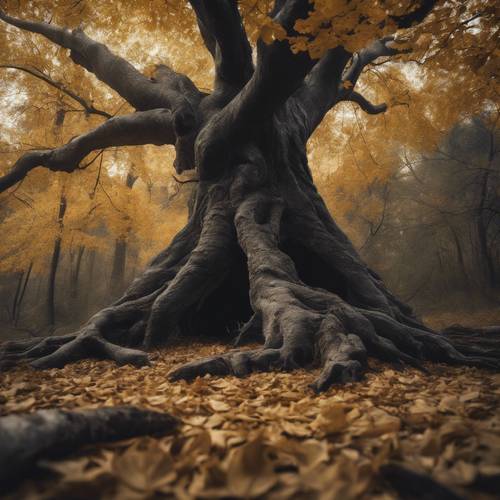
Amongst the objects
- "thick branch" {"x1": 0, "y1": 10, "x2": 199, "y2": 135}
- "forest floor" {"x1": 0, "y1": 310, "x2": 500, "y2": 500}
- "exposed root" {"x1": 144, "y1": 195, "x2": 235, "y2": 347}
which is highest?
"thick branch" {"x1": 0, "y1": 10, "x2": 199, "y2": 135}

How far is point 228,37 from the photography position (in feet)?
13.1

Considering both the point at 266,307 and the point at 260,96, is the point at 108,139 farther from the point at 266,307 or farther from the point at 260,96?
the point at 266,307

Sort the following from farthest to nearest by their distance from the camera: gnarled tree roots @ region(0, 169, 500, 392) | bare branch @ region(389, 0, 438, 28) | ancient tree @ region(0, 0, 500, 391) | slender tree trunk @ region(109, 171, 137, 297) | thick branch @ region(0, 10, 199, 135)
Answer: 1. slender tree trunk @ region(109, 171, 137, 297)
2. thick branch @ region(0, 10, 199, 135)
3. bare branch @ region(389, 0, 438, 28)
4. ancient tree @ region(0, 0, 500, 391)
5. gnarled tree roots @ region(0, 169, 500, 392)

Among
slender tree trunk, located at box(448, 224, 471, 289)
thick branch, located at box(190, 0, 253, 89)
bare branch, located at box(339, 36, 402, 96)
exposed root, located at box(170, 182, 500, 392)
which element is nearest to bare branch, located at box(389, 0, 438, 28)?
thick branch, located at box(190, 0, 253, 89)

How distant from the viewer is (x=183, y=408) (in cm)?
169

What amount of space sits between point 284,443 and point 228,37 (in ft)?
14.3

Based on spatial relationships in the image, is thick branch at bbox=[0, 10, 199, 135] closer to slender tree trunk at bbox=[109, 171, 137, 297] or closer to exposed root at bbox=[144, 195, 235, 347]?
exposed root at bbox=[144, 195, 235, 347]

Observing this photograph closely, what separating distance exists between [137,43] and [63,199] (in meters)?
7.13

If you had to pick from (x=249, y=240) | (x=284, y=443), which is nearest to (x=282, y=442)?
(x=284, y=443)

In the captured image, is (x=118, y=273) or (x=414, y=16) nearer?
(x=414, y=16)

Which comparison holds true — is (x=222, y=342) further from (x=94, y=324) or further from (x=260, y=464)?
(x=260, y=464)

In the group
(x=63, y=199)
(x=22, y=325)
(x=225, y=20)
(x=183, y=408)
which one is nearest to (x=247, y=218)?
(x=225, y=20)

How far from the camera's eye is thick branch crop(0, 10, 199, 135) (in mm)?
5969

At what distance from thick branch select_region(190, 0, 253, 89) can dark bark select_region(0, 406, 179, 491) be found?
3920 mm
